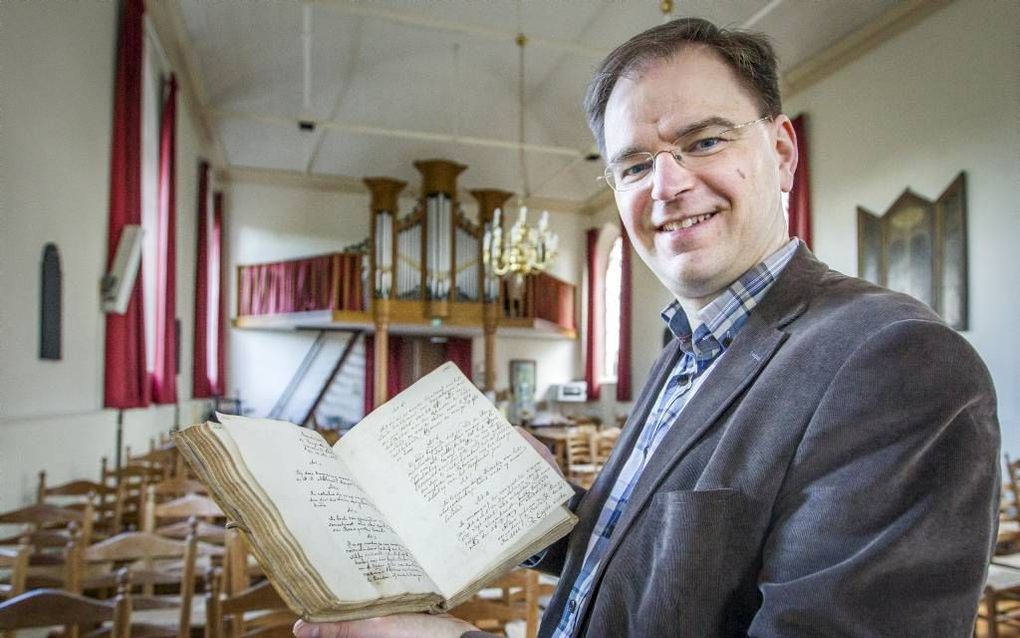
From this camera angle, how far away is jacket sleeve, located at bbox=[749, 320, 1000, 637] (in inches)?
28.5

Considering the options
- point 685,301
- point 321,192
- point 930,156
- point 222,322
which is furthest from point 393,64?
point 685,301

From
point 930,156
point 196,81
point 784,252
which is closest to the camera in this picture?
point 784,252

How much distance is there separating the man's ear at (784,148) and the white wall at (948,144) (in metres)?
5.80

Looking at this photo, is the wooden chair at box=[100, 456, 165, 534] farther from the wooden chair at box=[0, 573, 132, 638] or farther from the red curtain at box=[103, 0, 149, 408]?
the wooden chair at box=[0, 573, 132, 638]

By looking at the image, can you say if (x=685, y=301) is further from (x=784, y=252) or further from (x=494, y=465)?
(x=494, y=465)

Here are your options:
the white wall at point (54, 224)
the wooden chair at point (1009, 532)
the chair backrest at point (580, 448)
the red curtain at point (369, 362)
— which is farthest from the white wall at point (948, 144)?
the red curtain at point (369, 362)

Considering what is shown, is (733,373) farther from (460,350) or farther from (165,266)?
(460,350)

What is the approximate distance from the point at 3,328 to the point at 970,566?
490 centimetres

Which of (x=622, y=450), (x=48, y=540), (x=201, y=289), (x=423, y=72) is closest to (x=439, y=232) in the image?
(x=423, y=72)

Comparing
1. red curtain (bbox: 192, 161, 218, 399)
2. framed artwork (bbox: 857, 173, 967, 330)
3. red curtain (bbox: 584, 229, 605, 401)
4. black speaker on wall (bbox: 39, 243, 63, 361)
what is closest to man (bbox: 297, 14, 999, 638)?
black speaker on wall (bbox: 39, 243, 63, 361)

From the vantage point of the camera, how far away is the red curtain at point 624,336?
12.9 m

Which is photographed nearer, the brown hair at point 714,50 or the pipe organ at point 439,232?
the brown hair at point 714,50

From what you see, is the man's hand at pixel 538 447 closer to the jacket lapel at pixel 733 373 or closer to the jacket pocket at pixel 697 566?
the jacket lapel at pixel 733 373

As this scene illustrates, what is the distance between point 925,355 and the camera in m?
0.78
